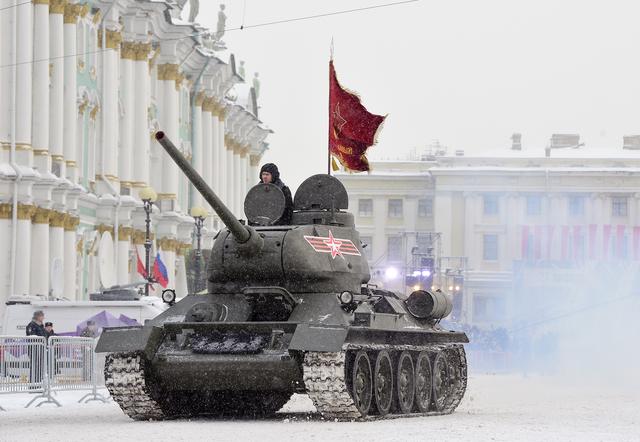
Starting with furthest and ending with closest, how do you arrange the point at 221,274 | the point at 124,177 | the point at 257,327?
the point at 124,177 < the point at 221,274 < the point at 257,327

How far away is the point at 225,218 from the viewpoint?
19516 millimetres

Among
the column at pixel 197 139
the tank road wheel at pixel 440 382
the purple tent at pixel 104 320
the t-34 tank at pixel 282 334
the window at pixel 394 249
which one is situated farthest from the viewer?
the window at pixel 394 249

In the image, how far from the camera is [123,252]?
49.4 meters

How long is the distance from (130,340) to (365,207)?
92.0 meters

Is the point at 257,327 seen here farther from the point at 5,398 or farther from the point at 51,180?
the point at 51,180

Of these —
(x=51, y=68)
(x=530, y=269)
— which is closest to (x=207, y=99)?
(x=51, y=68)

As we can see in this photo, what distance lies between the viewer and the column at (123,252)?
49.1 metres

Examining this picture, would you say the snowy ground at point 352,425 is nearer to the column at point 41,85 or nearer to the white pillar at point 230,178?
the column at point 41,85

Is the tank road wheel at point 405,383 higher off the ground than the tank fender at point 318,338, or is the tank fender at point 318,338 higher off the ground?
the tank fender at point 318,338

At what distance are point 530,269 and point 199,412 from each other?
231ft

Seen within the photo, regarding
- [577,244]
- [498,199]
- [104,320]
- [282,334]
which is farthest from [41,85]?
[498,199]

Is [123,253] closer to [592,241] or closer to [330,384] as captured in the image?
[330,384]

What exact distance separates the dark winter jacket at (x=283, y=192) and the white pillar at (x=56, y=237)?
20540mm

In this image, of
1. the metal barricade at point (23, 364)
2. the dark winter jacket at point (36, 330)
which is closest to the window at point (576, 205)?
the dark winter jacket at point (36, 330)
